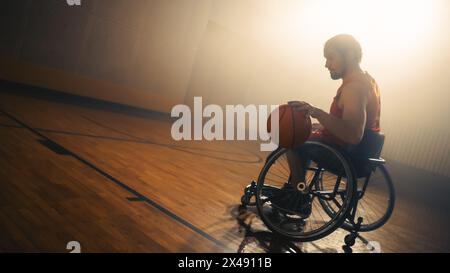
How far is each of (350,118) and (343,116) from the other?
0.04 m

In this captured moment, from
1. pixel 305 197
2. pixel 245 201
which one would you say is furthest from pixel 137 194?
pixel 305 197

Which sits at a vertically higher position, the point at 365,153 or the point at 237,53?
the point at 237,53

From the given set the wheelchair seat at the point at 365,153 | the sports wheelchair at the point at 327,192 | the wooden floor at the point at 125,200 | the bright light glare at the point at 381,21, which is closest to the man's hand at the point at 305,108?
the sports wheelchair at the point at 327,192

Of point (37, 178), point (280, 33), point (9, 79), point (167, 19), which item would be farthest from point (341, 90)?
point (280, 33)

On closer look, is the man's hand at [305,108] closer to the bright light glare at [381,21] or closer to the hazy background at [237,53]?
the hazy background at [237,53]

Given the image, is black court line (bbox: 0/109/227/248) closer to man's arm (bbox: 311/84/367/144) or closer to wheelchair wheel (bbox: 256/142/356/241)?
wheelchair wheel (bbox: 256/142/356/241)

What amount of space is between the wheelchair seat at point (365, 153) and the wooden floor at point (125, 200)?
464 millimetres

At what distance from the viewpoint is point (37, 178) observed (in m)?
2.15

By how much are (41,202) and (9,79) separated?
413 cm

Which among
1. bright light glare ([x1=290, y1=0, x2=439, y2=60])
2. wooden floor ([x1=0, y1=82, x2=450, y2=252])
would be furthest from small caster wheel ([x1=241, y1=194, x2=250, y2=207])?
bright light glare ([x1=290, y1=0, x2=439, y2=60])

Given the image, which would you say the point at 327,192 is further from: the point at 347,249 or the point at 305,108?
the point at 305,108

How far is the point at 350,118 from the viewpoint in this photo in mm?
1771

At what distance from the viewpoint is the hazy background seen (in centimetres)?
557

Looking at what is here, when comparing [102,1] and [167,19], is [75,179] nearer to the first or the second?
[102,1]
